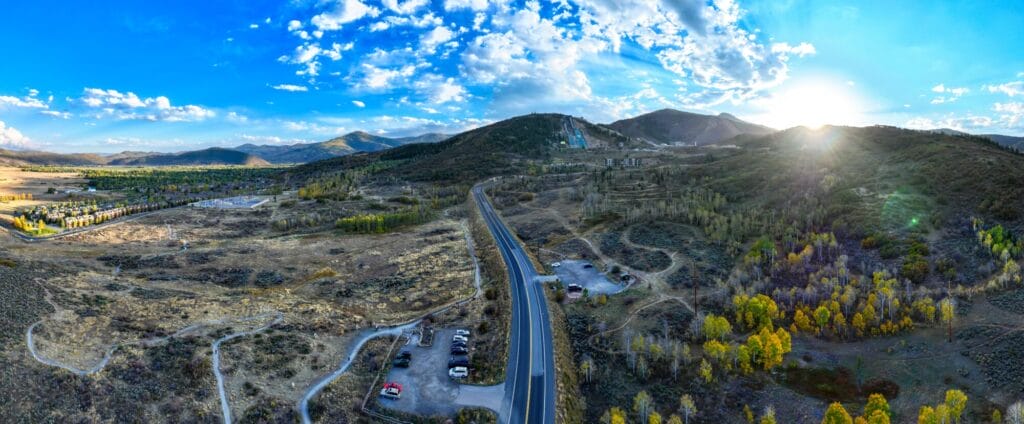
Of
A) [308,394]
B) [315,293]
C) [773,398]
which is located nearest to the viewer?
[308,394]

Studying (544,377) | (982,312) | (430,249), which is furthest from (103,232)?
(982,312)

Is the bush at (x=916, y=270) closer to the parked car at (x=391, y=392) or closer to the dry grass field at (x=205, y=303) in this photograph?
the dry grass field at (x=205, y=303)

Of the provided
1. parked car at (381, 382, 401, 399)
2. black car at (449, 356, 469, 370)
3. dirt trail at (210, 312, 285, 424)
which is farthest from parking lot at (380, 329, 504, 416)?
dirt trail at (210, 312, 285, 424)

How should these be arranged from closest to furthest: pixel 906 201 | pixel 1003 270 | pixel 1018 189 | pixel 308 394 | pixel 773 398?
pixel 308 394, pixel 773 398, pixel 1003 270, pixel 1018 189, pixel 906 201

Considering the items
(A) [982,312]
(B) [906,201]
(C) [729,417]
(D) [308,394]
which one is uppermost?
(B) [906,201]

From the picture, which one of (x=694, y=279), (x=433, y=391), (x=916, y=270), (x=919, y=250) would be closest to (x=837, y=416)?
(x=433, y=391)

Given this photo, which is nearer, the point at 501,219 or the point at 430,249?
the point at 430,249

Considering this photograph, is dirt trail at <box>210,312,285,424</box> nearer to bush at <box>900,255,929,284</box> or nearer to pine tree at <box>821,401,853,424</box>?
pine tree at <box>821,401,853,424</box>

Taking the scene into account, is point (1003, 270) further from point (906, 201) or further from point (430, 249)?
point (430, 249)
